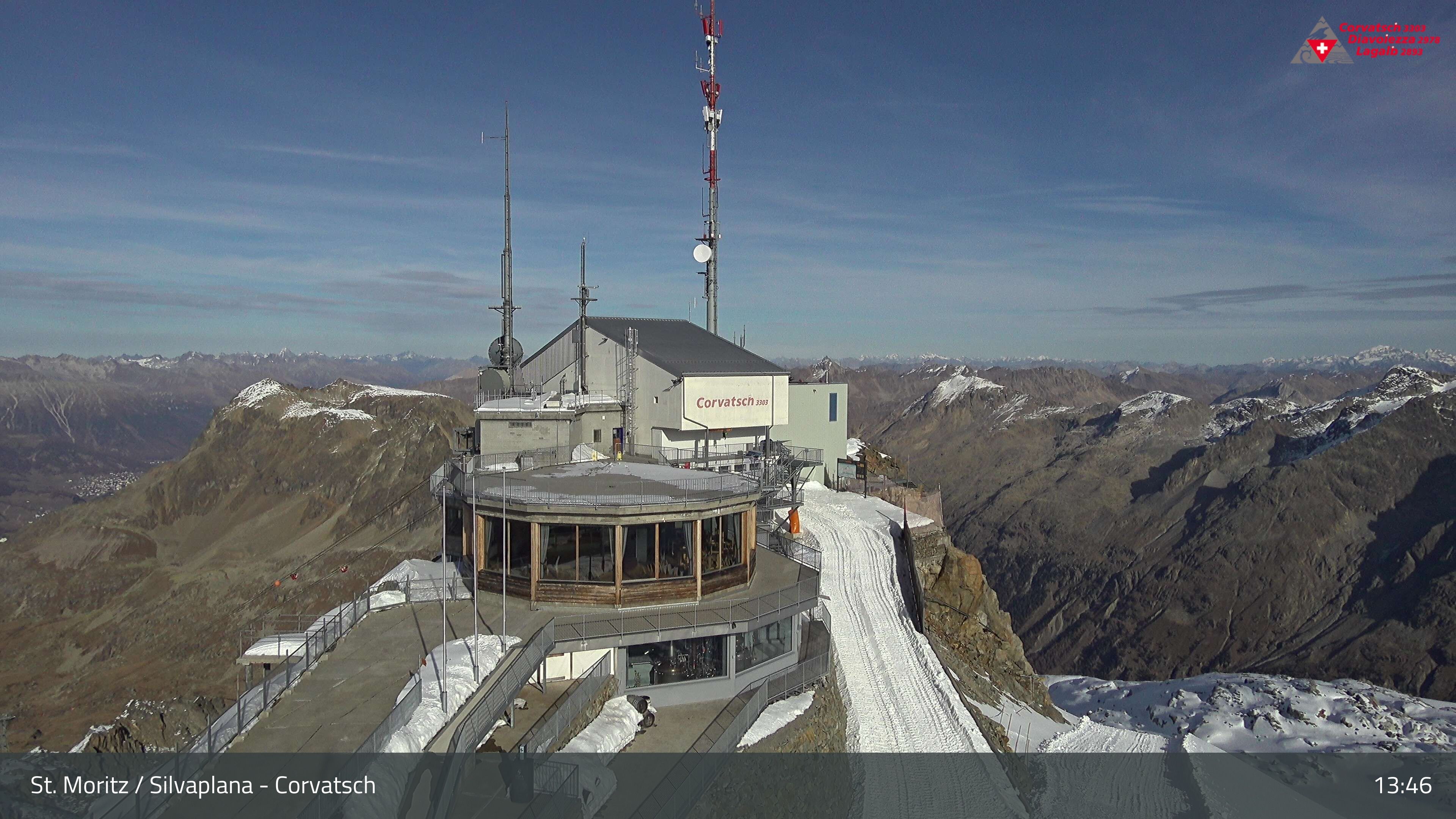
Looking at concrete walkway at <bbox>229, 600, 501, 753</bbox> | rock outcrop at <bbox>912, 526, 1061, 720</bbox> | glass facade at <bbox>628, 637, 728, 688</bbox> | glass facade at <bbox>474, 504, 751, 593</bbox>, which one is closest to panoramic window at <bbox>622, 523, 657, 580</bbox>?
glass facade at <bbox>474, 504, 751, 593</bbox>

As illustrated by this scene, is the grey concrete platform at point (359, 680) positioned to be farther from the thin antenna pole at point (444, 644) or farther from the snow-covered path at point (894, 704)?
the snow-covered path at point (894, 704)

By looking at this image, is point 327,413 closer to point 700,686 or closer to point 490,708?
point 700,686

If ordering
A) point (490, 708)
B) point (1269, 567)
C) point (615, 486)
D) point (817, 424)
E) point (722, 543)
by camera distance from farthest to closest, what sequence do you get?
point (1269, 567) → point (817, 424) → point (615, 486) → point (722, 543) → point (490, 708)

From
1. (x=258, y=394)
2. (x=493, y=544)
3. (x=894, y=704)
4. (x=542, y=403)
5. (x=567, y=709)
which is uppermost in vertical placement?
(x=542, y=403)

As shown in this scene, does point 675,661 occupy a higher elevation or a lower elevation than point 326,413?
lower

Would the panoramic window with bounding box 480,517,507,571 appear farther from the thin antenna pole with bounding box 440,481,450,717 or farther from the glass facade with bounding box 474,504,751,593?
the thin antenna pole with bounding box 440,481,450,717

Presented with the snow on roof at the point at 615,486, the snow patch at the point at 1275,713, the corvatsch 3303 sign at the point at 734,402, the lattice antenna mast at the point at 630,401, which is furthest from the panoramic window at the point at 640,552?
the snow patch at the point at 1275,713

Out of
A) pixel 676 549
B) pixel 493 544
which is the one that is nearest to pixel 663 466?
pixel 676 549

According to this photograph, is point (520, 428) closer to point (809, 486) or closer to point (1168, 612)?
point (809, 486)
